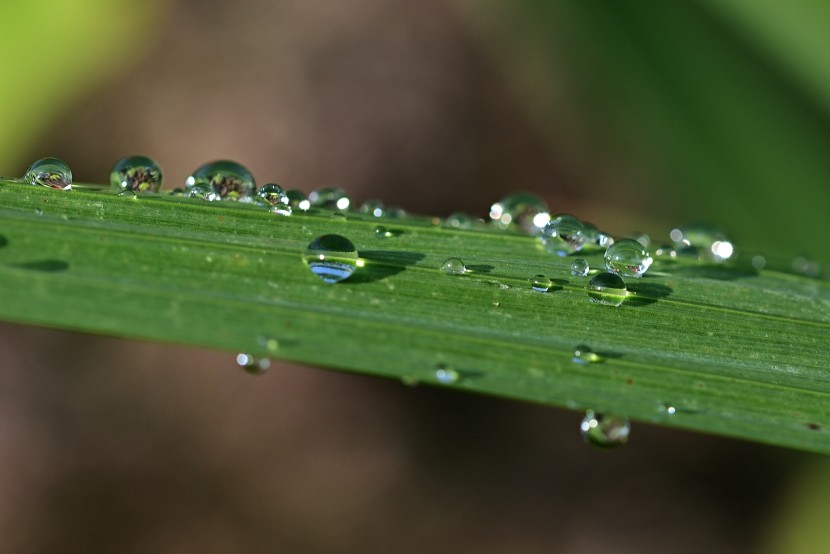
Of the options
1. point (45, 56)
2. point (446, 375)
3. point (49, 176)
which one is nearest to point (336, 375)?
point (45, 56)

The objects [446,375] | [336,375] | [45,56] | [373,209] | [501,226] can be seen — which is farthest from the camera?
[336,375]

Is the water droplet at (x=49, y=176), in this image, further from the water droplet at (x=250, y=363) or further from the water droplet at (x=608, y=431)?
the water droplet at (x=608, y=431)

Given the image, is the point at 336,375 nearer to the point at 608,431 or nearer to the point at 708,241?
the point at 708,241

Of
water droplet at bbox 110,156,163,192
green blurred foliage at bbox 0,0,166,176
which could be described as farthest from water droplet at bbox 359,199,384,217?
green blurred foliage at bbox 0,0,166,176

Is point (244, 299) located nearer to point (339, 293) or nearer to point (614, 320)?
point (339, 293)

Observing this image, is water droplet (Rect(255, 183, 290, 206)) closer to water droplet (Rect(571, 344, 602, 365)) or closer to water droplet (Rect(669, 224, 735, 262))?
water droplet (Rect(571, 344, 602, 365))
